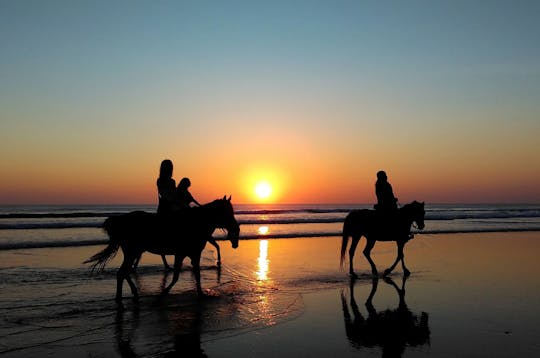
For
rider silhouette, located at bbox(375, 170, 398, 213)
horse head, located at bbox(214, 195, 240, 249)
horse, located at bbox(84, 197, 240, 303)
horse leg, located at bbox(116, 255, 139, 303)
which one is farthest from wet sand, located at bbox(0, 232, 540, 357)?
rider silhouette, located at bbox(375, 170, 398, 213)

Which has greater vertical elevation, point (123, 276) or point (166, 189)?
Answer: point (166, 189)

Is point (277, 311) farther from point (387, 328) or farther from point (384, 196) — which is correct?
point (384, 196)

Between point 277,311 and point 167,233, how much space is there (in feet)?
8.52

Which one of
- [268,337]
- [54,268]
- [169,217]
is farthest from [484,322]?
[54,268]

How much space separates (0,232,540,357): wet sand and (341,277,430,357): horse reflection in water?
16mm

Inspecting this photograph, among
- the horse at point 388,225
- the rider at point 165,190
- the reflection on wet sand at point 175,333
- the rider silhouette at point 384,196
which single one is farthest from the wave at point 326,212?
the reflection on wet sand at point 175,333

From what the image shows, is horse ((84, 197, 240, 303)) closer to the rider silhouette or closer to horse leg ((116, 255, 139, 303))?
horse leg ((116, 255, 139, 303))

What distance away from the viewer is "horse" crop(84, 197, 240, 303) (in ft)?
27.0

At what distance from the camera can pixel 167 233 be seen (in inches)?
336

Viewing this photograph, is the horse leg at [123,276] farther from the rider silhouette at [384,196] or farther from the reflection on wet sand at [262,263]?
the rider silhouette at [384,196]

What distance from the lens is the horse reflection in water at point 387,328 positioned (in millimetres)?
5793

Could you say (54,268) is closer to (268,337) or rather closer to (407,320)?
(268,337)

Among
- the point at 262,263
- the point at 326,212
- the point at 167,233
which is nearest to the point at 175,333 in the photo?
the point at 167,233

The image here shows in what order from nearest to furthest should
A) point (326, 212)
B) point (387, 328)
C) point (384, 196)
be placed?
point (387, 328)
point (384, 196)
point (326, 212)
